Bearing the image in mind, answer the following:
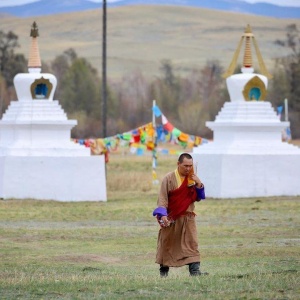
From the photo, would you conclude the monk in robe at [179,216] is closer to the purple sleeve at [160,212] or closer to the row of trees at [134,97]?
the purple sleeve at [160,212]

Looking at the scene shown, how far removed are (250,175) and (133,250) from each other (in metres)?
13.8

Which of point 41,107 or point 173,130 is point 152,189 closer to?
point 173,130

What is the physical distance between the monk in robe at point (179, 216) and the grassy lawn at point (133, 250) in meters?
0.37

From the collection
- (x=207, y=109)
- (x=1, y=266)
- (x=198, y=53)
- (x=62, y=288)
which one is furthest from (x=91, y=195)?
(x=198, y=53)

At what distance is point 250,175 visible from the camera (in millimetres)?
36750

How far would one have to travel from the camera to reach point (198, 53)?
17688cm

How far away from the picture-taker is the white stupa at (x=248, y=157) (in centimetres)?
3662

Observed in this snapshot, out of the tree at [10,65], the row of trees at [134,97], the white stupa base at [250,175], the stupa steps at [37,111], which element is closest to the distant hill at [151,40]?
the row of trees at [134,97]

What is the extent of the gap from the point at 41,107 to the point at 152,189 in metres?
6.00

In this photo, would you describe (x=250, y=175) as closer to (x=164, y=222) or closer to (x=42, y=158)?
(x=42, y=158)

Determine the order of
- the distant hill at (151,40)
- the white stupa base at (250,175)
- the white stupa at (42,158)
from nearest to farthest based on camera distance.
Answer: the white stupa at (42,158), the white stupa base at (250,175), the distant hill at (151,40)

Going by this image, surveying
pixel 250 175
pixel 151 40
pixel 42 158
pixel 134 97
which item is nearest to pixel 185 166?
pixel 42 158

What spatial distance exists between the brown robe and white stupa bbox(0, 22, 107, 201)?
705 inches

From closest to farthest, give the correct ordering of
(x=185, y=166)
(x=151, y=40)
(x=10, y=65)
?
1. (x=185, y=166)
2. (x=10, y=65)
3. (x=151, y=40)
